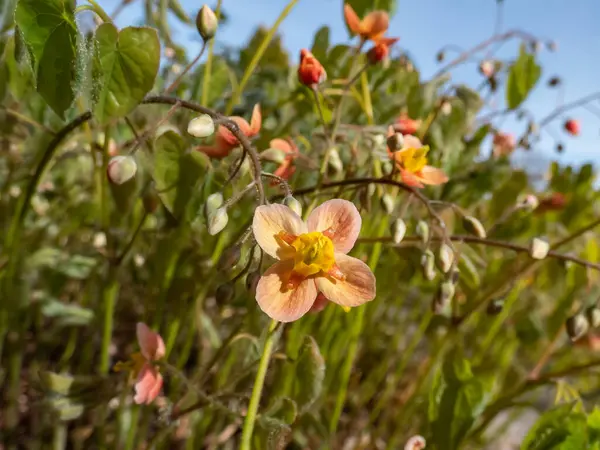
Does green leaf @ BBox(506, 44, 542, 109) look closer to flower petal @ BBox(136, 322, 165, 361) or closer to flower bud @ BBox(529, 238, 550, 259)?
flower bud @ BBox(529, 238, 550, 259)

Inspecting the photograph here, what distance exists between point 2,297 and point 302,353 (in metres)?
0.48

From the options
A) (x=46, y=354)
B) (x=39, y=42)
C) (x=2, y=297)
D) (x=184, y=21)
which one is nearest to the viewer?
(x=39, y=42)

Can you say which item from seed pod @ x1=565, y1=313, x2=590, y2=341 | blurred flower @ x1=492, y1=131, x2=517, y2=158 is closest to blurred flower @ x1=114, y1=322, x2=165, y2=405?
seed pod @ x1=565, y1=313, x2=590, y2=341

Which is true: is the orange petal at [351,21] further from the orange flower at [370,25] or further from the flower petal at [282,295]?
the flower petal at [282,295]

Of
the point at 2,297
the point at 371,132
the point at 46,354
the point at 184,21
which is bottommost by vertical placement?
the point at 46,354

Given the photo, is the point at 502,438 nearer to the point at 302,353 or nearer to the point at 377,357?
the point at 377,357

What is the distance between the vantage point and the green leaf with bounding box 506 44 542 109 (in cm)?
94

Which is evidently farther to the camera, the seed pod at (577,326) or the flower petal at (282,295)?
the seed pod at (577,326)

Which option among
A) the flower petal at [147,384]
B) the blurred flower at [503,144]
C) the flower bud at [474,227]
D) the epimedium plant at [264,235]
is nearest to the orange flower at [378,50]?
the epimedium plant at [264,235]

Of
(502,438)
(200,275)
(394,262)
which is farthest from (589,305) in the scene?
(502,438)

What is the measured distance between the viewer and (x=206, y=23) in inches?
21.9

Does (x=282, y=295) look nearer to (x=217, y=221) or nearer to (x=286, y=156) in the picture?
(x=217, y=221)

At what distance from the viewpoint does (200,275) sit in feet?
2.52

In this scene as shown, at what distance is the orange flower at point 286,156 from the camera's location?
611 millimetres
